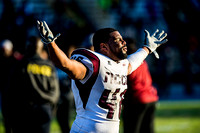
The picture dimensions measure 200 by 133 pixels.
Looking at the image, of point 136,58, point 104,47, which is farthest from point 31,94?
point 104,47

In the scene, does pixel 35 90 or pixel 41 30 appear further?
pixel 35 90

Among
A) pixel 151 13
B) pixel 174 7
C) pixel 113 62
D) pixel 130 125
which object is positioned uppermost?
pixel 151 13

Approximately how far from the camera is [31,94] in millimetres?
5441

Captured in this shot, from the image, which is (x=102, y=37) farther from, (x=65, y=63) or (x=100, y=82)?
(x=65, y=63)

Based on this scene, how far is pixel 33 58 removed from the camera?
5523 mm

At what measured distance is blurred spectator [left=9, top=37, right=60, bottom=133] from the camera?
5410mm

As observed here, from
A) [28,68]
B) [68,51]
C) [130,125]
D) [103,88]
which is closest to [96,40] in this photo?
[103,88]

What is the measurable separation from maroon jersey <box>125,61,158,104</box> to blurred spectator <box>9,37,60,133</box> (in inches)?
51.2

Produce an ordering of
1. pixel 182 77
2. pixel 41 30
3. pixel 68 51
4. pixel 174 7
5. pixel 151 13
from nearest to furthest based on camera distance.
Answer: pixel 41 30
pixel 68 51
pixel 174 7
pixel 151 13
pixel 182 77

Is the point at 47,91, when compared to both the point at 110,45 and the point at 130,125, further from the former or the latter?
the point at 110,45

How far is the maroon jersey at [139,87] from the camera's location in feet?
Result: 18.7

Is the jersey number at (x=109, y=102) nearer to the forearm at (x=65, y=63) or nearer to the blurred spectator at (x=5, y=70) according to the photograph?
the forearm at (x=65, y=63)

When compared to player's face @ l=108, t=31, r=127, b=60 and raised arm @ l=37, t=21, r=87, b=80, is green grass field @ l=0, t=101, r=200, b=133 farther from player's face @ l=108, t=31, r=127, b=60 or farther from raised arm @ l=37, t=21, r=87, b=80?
raised arm @ l=37, t=21, r=87, b=80

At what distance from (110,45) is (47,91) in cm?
229
